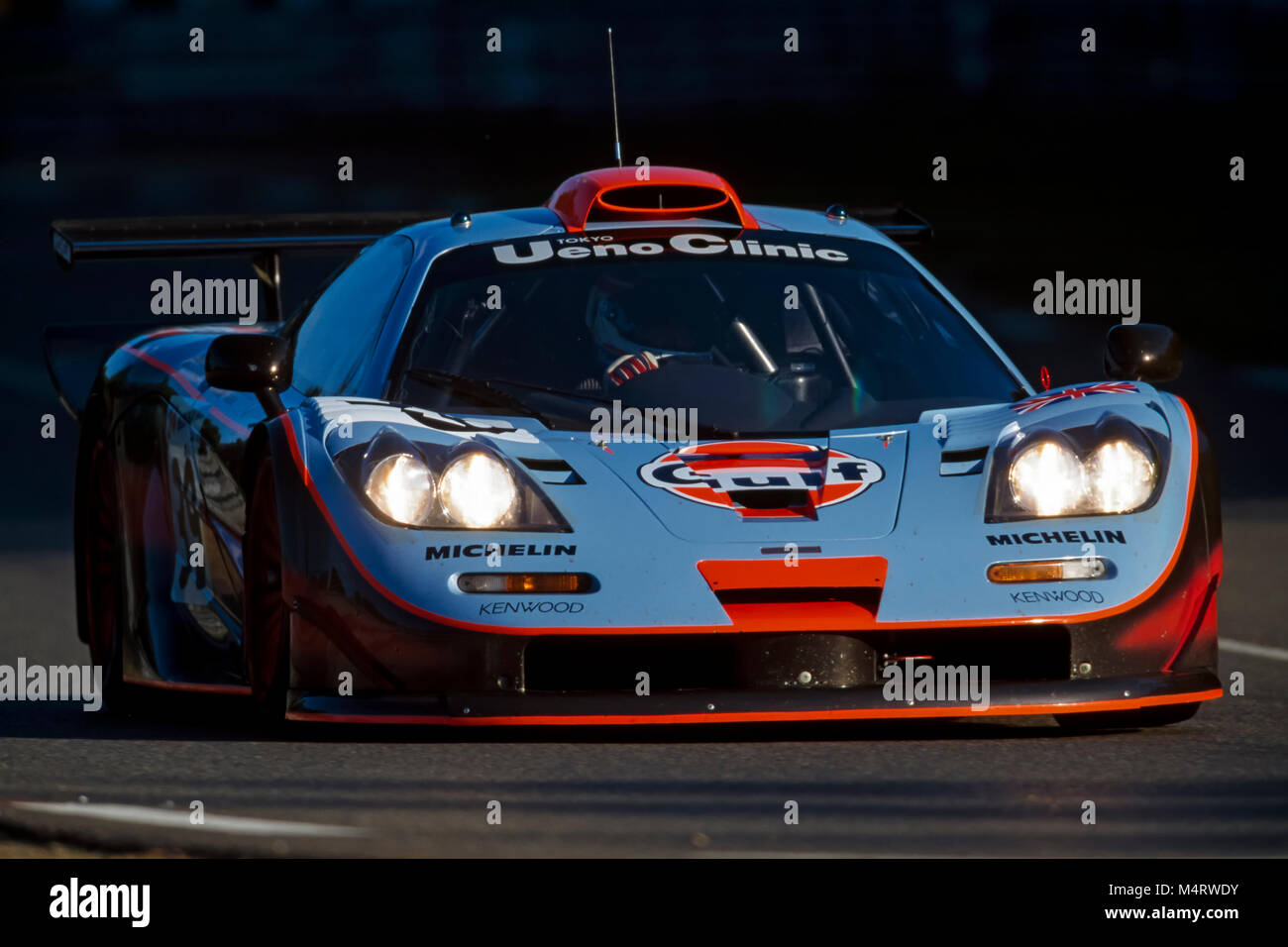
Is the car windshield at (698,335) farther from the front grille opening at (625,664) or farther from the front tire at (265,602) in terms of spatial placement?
the front grille opening at (625,664)

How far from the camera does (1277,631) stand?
7.81 meters

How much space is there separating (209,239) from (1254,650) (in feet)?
10.9

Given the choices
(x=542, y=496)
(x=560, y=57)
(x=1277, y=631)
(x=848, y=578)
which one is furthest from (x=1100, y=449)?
(x=560, y=57)

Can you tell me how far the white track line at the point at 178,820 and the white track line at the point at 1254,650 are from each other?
353cm

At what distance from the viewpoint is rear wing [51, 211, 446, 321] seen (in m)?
7.99

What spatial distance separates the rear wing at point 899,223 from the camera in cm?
795

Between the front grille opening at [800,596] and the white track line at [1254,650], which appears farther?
the white track line at [1254,650]

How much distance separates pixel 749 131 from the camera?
99.9ft

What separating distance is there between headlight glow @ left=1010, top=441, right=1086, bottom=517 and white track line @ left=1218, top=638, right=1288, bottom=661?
2.11 meters

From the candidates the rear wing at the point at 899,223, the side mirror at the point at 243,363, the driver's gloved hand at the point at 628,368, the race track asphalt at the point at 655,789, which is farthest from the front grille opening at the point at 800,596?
the rear wing at the point at 899,223

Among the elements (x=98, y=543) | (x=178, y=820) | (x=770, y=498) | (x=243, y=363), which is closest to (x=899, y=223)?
(x=98, y=543)

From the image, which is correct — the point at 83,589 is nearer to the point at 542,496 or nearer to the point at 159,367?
the point at 159,367

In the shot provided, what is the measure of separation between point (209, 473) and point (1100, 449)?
6.98 ft

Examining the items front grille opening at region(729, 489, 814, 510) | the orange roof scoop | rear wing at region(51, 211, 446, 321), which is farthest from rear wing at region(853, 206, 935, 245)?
front grille opening at region(729, 489, 814, 510)
